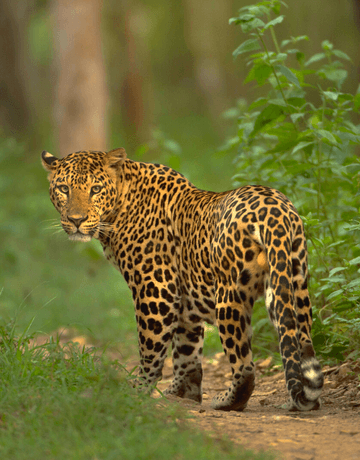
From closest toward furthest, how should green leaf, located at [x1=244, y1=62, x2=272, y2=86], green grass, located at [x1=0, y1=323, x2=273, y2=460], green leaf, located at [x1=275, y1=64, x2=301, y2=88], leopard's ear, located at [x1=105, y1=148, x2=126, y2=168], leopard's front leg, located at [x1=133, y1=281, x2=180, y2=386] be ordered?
green grass, located at [x1=0, y1=323, x2=273, y2=460], leopard's front leg, located at [x1=133, y1=281, x2=180, y2=386], green leaf, located at [x1=275, y1=64, x2=301, y2=88], leopard's ear, located at [x1=105, y1=148, x2=126, y2=168], green leaf, located at [x1=244, y1=62, x2=272, y2=86]

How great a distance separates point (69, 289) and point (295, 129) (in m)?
6.01

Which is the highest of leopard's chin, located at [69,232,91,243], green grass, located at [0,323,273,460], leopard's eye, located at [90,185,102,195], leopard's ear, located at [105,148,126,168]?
leopard's ear, located at [105,148,126,168]

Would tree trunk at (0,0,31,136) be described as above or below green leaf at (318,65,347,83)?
above

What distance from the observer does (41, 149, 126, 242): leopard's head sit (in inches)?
197

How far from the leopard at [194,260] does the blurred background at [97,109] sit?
0.54m

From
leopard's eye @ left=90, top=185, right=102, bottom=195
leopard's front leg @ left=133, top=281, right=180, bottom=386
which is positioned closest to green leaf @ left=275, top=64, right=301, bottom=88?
leopard's eye @ left=90, top=185, right=102, bottom=195

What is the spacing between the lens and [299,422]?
391 cm

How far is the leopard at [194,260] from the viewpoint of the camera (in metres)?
4.00

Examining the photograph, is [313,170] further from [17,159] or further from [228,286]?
[17,159]

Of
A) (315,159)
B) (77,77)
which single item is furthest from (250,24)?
(77,77)

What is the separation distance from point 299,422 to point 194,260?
142cm

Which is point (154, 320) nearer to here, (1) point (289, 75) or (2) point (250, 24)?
(1) point (289, 75)

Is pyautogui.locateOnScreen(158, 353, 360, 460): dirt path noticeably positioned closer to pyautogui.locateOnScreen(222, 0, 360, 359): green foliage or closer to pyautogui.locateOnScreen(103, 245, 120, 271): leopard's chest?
pyautogui.locateOnScreen(222, 0, 360, 359): green foliage

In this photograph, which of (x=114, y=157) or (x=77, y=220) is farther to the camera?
(x=114, y=157)
